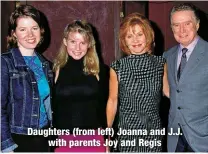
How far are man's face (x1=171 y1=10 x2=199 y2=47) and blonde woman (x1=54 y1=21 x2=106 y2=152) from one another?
633mm

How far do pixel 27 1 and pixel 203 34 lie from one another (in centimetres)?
251

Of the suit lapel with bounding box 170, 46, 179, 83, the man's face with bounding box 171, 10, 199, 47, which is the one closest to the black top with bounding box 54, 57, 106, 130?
the suit lapel with bounding box 170, 46, 179, 83

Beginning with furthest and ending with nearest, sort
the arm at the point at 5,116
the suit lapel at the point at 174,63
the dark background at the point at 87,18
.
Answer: the dark background at the point at 87,18, the suit lapel at the point at 174,63, the arm at the point at 5,116

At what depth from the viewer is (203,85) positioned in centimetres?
222

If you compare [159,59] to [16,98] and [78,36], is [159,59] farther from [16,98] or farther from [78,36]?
[16,98]

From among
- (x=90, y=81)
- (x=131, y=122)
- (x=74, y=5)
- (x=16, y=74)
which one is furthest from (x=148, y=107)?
→ (x=74, y=5)

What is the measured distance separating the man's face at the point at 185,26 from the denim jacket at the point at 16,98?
1.08m

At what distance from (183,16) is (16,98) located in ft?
4.26

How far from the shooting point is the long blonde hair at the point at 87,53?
2.32 metres

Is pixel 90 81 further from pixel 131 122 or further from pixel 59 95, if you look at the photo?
pixel 131 122

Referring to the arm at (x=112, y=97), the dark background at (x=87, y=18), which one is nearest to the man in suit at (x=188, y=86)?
the arm at (x=112, y=97)

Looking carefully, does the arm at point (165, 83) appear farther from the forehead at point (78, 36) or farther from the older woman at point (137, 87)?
the forehead at point (78, 36)

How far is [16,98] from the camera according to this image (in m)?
2.11

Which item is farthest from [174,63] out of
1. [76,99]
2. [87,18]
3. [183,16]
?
[87,18]
